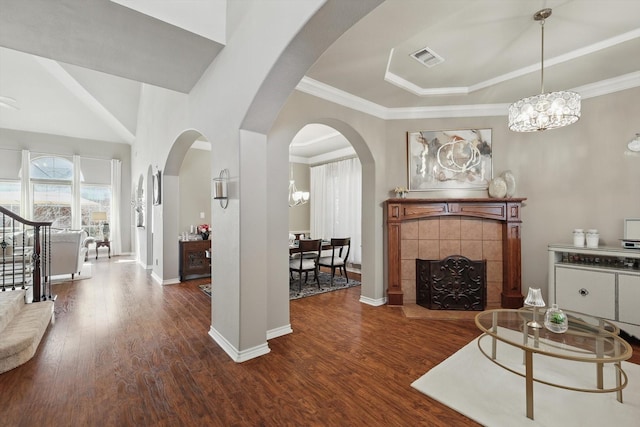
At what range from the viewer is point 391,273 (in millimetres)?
4133

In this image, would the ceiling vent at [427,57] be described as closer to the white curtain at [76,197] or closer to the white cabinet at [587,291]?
the white cabinet at [587,291]

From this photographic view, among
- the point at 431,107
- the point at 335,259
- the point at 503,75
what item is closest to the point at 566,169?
the point at 503,75

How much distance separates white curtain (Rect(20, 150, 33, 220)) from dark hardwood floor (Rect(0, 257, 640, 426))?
19.3ft

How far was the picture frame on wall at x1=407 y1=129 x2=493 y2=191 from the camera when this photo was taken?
412 cm

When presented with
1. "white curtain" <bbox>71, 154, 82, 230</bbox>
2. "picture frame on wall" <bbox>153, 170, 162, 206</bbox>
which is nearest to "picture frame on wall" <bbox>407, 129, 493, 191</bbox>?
"picture frame on wall" <bbox>153, 170, 162, 206</bbox>

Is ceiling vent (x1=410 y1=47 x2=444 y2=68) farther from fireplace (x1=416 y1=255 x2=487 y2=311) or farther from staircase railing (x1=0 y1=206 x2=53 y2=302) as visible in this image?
staircase railing (x1=0 y1=206 x2=53 y2=302)

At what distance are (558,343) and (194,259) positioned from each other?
5.50 m

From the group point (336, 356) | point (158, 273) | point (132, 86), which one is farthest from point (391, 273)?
point (132, 86)

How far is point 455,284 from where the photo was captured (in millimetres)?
3963

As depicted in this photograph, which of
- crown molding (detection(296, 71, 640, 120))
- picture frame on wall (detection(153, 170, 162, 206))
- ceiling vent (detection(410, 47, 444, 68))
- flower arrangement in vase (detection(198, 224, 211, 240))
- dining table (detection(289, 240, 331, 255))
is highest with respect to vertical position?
ceiling vent (detection(410, 47, 444, 68))

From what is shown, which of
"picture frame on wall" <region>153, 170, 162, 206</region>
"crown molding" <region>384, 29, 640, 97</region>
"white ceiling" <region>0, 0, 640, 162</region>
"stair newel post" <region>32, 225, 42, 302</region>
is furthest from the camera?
"picture frame on wall" <region>153, 170, 162, 206</region>

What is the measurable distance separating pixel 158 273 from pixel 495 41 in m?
6.24

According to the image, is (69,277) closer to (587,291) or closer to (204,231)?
(204,231)

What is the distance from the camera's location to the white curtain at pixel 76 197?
8.19 m
